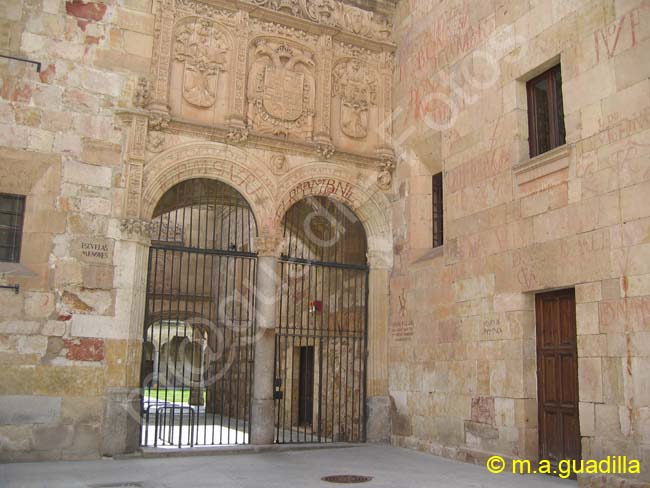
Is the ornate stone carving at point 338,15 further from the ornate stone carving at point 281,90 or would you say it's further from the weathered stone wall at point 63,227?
the weathered stone wall at point 63,227

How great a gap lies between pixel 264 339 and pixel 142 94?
4224mm

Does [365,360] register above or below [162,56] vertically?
below

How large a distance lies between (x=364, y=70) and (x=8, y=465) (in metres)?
8.49

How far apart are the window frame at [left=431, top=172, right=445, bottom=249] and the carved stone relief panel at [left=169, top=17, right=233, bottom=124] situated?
12.3ft

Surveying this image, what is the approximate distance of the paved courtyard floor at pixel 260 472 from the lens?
727 centimetres

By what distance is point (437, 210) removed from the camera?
36.8ft

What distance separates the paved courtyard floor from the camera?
23.9 feet

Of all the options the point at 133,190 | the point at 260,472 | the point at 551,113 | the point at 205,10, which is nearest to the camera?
the point at 260,472

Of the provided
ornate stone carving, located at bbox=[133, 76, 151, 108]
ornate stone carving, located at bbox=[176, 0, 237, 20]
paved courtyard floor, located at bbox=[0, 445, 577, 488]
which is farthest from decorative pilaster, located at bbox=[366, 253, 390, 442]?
ornate stone carving, located at bbox=[176, 0, 237, 20]

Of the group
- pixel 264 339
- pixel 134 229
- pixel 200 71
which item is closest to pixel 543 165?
pixel 264 339

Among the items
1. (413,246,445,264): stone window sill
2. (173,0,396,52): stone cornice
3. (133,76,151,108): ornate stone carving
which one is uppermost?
(173,0,396,52): stone cornice

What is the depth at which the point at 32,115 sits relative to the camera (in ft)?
30.2

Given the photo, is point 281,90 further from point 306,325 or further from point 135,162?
point 306,325

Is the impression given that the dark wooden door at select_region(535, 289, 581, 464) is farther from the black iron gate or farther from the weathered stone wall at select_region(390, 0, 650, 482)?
the black iron gate
